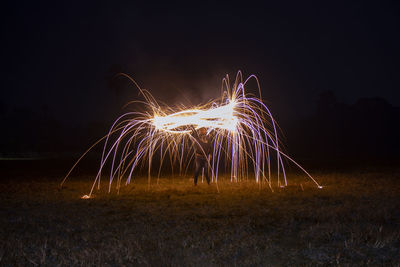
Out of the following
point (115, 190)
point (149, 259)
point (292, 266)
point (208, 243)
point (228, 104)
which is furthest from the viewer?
point (115, 190)

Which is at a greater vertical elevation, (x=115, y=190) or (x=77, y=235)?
(x=115, y=190)

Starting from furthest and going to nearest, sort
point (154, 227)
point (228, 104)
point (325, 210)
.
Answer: point (228, 104) → point (325, 210) → point (154, 227)

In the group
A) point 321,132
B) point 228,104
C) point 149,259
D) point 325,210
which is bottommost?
point 149,259

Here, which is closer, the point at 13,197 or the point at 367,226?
the point at 367,226

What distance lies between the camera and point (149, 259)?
4438 millimetres

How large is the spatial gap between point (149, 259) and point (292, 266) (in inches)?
67.2

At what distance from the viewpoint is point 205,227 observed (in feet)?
19.9

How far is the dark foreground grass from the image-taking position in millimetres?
4488

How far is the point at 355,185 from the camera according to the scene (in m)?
11.2

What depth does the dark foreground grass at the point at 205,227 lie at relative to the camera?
4.49 metres

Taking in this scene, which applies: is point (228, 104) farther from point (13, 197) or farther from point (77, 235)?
point (13, 197)

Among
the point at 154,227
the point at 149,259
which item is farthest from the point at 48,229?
the point at 149,259

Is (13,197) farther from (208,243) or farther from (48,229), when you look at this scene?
(208,243)

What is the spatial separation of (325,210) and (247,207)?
1597 millimetres
